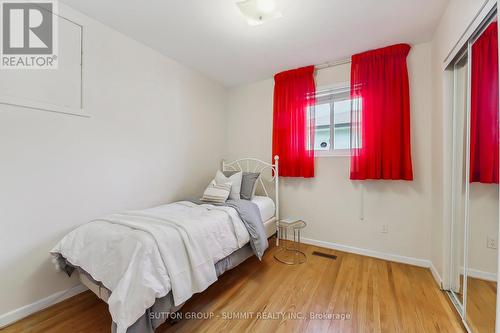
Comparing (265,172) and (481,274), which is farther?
(265,172)

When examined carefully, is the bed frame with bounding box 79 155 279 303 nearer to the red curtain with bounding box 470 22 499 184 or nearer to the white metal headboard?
the white metal headboard

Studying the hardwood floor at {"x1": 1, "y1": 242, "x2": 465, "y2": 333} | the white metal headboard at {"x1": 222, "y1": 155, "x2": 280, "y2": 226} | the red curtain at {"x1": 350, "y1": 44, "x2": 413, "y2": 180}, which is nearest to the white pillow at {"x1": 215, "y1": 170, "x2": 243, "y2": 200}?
the white metal headboard at {"x1": 222, "y1": 155, "x2": 280, "y2": 226}

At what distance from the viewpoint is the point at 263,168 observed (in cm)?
331

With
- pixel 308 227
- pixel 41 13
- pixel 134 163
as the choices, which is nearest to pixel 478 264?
pixel 308 227

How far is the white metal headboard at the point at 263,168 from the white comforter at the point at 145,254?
51.8 inches

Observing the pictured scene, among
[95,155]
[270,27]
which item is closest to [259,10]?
[270,27]

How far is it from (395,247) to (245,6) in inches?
116

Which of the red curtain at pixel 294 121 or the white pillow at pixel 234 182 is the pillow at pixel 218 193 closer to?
the white pillow at pixel 234 182

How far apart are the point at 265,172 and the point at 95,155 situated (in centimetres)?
218

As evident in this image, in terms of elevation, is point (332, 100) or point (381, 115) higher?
point (332, 100)

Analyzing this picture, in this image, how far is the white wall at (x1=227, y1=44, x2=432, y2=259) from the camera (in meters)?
2.30

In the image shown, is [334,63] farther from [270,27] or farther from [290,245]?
[290,245]

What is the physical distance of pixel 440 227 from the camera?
6.40ft

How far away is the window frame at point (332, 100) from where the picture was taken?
2725mm
